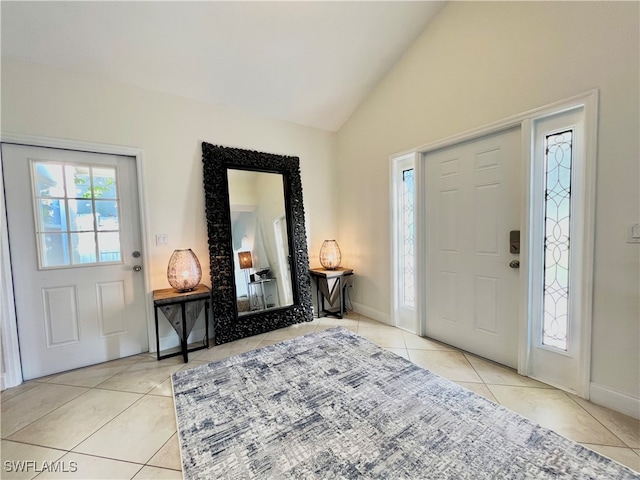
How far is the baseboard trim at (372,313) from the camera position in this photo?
10.7 ft

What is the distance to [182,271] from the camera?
2529 millimetres

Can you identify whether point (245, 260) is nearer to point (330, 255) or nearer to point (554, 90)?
point (330, 255)

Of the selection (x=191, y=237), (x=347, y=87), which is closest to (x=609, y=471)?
(x=191, y=237)

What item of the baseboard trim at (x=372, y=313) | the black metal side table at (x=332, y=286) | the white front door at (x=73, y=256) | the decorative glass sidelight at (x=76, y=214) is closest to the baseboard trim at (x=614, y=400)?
the baseboard trim at (x=372, y=313)

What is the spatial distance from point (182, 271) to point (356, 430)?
1966 mm

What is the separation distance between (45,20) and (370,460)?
350 centimetres

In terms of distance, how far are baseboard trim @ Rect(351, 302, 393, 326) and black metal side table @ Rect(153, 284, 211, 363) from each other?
1963mm

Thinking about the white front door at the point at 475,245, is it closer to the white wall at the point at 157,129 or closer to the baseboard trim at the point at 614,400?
the baseboard trim at the point at 614,400

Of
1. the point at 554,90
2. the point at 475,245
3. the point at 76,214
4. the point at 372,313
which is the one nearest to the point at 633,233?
the point at 475,245

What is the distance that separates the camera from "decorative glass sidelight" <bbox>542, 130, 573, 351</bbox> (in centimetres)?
190

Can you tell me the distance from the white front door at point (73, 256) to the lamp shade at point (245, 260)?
3.10ft

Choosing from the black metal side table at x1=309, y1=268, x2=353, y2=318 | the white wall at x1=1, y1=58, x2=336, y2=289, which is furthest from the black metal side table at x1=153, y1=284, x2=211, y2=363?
the black metal side table at x1=309, y1=268, x2=353, y2=318

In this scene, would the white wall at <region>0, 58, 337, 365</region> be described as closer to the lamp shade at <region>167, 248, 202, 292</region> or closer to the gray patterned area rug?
the lamp shade at <region>167, 248, 202, 292</region>

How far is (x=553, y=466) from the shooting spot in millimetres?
1299
